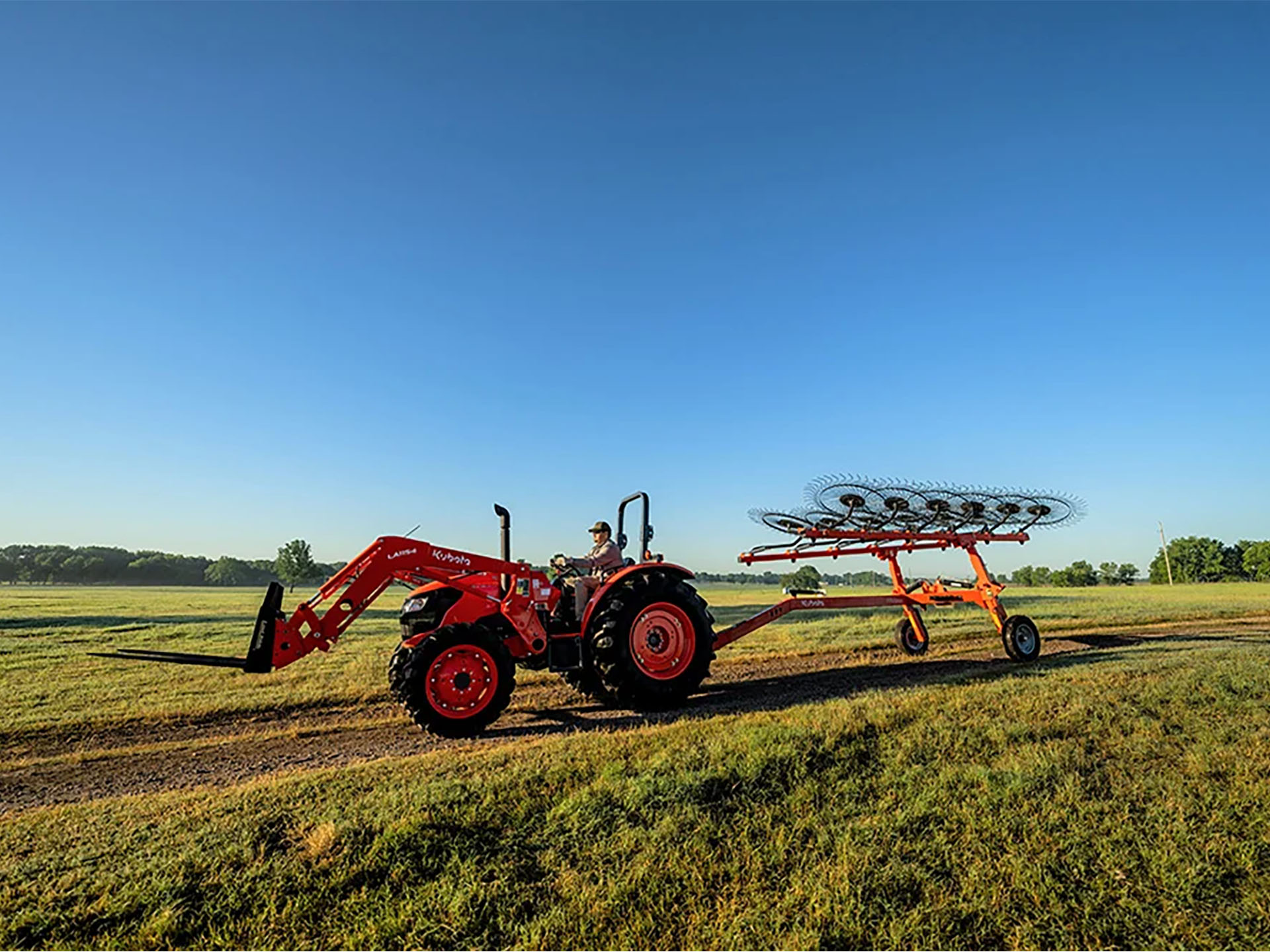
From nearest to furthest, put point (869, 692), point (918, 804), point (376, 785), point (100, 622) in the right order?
point (918, 804) < point (376, 785) < point (869, 692) < point (100, 622)

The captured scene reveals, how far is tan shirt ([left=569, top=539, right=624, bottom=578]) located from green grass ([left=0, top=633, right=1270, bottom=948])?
367 cm

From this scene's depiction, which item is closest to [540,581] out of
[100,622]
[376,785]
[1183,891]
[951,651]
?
[376,785]

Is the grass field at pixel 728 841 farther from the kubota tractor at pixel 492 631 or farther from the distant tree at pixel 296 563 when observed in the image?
the distant tree at pixel 296 563

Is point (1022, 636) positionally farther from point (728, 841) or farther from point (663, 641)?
point (728, 841)

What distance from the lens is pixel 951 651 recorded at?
15.2 metres

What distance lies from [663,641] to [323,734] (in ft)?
14.2

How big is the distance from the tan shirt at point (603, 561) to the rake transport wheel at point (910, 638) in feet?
25.8

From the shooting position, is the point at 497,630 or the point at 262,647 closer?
the point at 262,647

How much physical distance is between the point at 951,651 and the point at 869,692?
7.57 metres

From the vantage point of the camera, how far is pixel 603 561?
9852 millimetres

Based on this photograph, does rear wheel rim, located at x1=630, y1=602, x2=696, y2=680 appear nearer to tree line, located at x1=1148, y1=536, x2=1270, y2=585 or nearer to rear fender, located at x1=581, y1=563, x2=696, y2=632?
rear fender, located at x1=581, y1=563, x2=696, y2=632

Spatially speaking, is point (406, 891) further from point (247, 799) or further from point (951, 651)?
point (951, 651)

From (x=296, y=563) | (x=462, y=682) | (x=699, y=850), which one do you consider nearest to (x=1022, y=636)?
(x=462, y=682)

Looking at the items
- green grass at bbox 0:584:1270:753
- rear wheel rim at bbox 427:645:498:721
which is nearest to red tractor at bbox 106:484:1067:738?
rear wheel rim at bbox 427:645:498:721
